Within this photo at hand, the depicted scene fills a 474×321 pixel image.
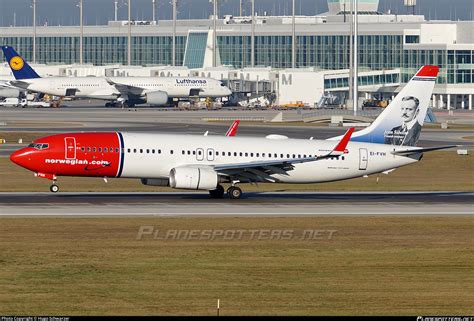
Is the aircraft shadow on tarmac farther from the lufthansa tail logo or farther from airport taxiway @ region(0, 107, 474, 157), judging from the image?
the lufthansa tail logo

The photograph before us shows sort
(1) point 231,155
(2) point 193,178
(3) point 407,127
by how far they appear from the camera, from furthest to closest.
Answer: (3) point 407,127 → (1) point 231,155 → (2) point 193,178

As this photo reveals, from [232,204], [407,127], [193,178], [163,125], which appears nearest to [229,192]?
[232,204]

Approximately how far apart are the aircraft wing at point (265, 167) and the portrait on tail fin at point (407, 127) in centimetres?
417

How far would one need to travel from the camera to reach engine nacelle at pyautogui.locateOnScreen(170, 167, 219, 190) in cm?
5991

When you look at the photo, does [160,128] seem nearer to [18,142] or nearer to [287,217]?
[18,142]

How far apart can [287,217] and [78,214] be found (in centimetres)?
1010

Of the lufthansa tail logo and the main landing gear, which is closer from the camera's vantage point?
the main landing gear

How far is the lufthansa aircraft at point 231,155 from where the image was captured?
60.5 m

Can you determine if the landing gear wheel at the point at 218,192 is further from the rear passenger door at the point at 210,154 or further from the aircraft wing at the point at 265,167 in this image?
the rear passenger door at the point at 210,154

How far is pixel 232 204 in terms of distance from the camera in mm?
60688

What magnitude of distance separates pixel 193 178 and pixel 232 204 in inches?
99.2

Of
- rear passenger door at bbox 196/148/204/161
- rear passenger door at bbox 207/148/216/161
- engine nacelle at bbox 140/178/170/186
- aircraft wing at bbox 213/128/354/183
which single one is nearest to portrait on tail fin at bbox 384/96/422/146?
aircraft wing at bbox 213/128/354/183

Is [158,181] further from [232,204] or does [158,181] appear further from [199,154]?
[232,204]

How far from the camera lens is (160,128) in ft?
443
